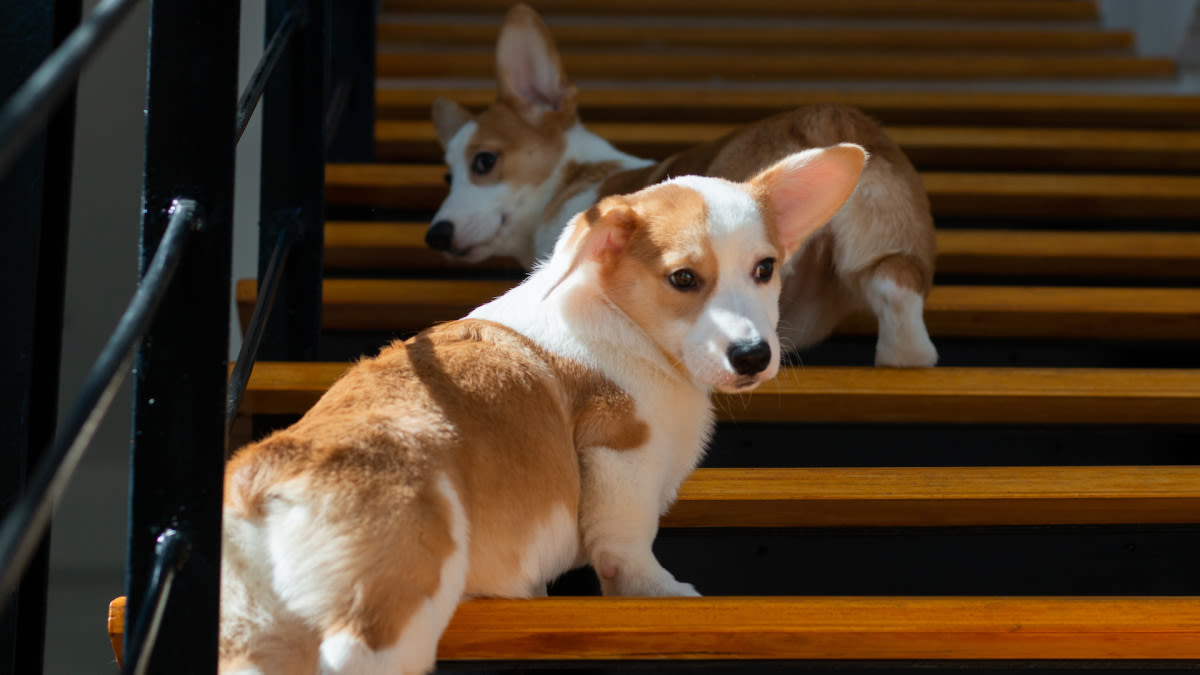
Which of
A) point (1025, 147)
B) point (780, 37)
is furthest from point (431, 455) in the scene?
point (780, 37)

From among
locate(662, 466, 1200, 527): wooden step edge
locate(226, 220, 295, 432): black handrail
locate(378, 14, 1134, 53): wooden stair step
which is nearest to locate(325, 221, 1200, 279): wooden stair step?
locate(226, 220, 295, 432): black handrail

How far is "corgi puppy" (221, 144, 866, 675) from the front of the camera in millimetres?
1025

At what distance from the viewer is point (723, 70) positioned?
319 cm

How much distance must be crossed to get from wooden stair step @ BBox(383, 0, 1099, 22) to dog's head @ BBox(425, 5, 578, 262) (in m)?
1.04

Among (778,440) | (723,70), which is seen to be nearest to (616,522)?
(778,440)

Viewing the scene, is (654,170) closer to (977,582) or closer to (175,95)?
(977,582)

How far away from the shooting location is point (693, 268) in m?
1.38

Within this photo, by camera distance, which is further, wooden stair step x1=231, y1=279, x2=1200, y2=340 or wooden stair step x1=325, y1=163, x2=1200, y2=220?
wooden stair step x1=325, y1=163, x2=1200, y2=220

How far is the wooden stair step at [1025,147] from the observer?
2.68 m

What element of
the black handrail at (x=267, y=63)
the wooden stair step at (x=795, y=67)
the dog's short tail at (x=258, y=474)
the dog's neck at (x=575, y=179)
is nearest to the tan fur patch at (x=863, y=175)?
the dog's neck at (x=575, y=179)

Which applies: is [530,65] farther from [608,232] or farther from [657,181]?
[608,232]

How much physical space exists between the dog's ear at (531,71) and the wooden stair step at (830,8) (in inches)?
40.1

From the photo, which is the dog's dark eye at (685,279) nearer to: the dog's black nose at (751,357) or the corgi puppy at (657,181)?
the dog's black nose at (751,357)

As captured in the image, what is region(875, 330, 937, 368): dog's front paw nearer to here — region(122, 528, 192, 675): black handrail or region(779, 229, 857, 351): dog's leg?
region(779, 229, 857, 351): dog's leg
